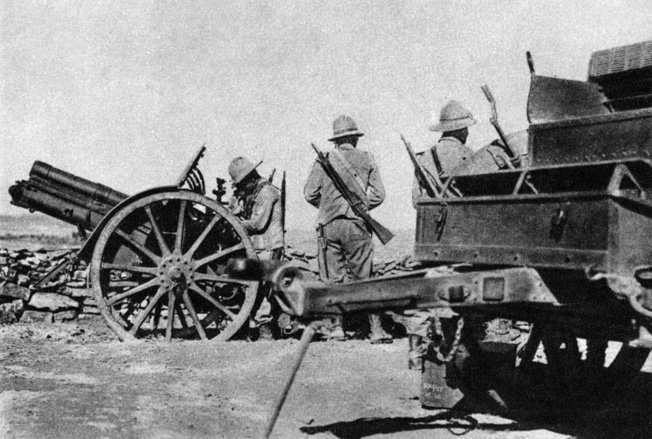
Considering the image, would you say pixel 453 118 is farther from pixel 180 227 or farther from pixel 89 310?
pixel 89 310

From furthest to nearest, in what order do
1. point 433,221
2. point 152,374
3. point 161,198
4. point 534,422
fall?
point 161,198 → point 152,374 → point 534,422 → point 433,221

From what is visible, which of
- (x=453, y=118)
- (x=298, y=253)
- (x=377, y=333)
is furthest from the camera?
(x=298, y=253)

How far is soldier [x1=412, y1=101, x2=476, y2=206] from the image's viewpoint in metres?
7.32

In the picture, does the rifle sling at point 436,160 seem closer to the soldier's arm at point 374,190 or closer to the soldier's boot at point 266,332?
the soldier's arm at point 374,190

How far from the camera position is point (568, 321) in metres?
4.75

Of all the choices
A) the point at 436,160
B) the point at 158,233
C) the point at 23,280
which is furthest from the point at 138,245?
the point at 436,160

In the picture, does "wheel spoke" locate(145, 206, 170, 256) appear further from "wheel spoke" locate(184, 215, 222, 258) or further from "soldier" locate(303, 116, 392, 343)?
"soldier" locate(303, 116, 392, 343)

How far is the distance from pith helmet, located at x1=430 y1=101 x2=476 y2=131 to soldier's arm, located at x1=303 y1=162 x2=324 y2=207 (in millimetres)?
1644

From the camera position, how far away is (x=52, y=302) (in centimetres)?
959

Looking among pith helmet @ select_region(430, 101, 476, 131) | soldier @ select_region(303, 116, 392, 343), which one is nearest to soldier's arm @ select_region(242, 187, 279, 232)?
soldier @ select_region(303, 116, 392, 343)

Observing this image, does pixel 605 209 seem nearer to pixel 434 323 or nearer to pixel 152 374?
pixel 434 323

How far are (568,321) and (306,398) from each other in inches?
79.3

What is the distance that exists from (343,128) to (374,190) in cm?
80


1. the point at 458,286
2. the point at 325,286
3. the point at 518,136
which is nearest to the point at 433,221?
the point at 458,286
